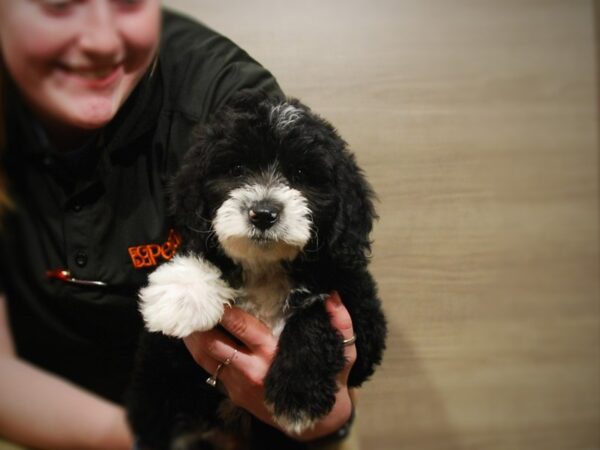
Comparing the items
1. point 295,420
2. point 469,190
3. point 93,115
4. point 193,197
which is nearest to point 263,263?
point 193,197

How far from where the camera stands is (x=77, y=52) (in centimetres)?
92

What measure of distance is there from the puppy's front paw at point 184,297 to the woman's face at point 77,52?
0.30 metres

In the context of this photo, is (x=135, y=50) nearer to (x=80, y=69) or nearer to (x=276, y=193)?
(x=80, y=69)

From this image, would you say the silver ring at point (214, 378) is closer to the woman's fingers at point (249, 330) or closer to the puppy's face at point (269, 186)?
the woman's fingers at point (249, 330)

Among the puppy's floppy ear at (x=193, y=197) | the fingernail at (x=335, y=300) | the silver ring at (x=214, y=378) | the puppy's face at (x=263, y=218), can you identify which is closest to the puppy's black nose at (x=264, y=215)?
the puppy's face at (x=263, y=218)

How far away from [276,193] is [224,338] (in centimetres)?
33

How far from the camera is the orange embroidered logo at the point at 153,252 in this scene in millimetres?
1117

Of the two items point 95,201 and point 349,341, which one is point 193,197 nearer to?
point 95,201

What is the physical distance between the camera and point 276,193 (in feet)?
3.29

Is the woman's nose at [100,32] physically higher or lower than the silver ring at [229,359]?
higher

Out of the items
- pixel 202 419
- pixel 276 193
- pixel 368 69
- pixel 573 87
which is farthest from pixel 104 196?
pixel 573 87

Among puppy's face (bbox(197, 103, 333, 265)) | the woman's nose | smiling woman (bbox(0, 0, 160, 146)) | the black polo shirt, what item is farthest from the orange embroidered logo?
the woman's nose

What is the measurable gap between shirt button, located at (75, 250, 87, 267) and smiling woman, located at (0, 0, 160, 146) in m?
0.20

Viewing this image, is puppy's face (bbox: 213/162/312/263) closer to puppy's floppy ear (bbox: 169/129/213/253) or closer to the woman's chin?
puppy's floppy ear (bbox: 169/129/213/253)
